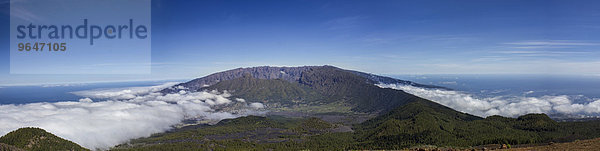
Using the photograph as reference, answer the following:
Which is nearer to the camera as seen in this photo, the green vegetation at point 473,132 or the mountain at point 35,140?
the green vegetation at point 473,132

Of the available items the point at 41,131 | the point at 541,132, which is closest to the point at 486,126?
the point at 541,132

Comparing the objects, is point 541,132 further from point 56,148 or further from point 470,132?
point 56,148

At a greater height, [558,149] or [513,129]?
[558,149]

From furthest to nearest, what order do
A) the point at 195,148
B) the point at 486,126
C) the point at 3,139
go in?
1. the point at 195,148
2. the point at 486,126
3. the point at 3,139

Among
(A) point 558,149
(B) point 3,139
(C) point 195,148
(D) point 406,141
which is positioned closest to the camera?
(A) point 558,149

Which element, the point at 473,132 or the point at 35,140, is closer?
the point at 35,140

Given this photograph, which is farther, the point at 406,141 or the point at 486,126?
the point at 486,126

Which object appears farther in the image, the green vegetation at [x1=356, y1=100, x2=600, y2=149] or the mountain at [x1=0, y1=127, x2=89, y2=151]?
the mountain at [x1=0, y1=127, x2=89, y2=151]

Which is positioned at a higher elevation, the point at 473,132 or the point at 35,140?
the point at 473,132
